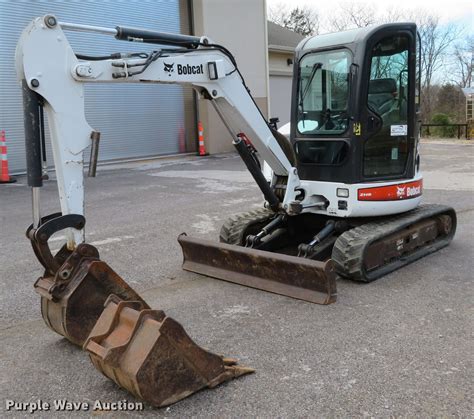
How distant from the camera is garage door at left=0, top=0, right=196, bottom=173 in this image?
14.2 m

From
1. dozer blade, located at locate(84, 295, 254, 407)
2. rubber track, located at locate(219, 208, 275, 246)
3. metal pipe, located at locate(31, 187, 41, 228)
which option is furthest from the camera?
rubber track, located at locate(219, 208, 275, 246)

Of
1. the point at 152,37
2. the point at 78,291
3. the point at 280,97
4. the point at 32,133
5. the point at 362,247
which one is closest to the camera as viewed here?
the point at 32,133

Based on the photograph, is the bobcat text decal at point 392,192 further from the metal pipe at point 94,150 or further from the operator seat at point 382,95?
the metal pipe at point 94,150

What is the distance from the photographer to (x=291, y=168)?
5797mm

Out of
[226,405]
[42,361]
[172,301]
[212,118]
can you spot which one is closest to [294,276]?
[172,301]

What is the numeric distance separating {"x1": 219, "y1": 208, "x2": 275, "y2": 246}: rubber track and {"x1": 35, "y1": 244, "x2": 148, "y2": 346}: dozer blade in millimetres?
2252

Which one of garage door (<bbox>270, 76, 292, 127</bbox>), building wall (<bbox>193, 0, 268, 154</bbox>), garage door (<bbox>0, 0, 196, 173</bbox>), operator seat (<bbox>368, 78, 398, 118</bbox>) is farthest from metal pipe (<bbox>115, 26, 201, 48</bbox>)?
garage door (<bbox>270, 76, 292, 127</bbox>)

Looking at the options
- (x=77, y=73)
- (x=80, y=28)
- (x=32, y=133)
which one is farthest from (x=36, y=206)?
(x=80, y=28)

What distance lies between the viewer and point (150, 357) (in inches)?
126

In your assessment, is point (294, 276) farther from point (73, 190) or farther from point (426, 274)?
point (73, 190)

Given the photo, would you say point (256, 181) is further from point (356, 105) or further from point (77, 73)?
point (77, 73)

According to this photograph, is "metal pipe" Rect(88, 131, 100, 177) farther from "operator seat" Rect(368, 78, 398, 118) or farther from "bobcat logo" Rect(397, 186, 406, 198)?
"bobcat logo" Rect(397, 186, 406, 198)

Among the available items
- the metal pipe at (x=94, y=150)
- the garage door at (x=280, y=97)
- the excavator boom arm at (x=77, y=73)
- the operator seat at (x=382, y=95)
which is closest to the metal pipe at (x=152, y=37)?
the excavator boom arm at (x=77, y=73)

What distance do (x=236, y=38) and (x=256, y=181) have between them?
45.5ft
